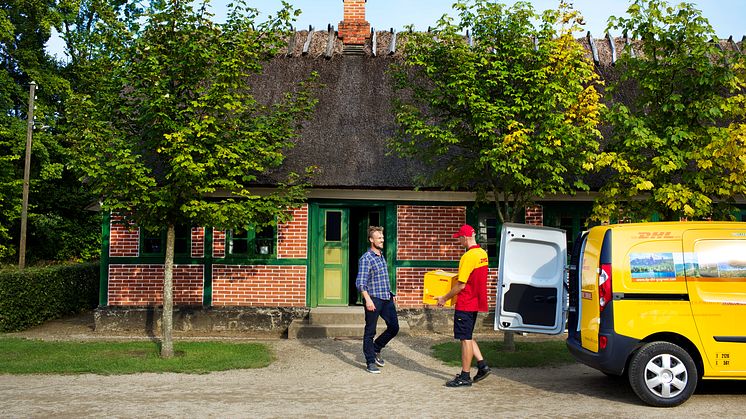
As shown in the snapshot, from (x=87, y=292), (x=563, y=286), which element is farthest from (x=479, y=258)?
(x=87, y=292)

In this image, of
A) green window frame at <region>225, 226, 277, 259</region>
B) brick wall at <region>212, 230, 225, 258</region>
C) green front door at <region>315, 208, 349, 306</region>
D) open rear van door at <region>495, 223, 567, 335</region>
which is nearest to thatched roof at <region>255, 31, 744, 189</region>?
green front door at <region>315, 208, 349, 306</region>

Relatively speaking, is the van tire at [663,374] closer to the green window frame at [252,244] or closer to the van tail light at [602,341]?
the van tail light at [602,341]

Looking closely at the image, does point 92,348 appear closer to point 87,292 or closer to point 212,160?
point 212,160

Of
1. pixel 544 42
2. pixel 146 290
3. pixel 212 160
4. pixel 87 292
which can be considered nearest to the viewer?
pixel 212 160

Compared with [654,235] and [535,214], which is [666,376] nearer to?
[654,235]

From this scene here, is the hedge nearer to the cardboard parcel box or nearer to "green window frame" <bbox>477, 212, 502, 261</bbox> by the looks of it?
the cardboard parcel box

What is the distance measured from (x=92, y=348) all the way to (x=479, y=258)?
6.63 meters

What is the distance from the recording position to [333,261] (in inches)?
551

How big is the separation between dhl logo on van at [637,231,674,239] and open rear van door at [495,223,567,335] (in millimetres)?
1152

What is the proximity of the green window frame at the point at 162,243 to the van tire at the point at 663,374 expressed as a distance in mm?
9408

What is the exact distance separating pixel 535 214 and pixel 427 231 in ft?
7.59

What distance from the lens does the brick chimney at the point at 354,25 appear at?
54.7ft

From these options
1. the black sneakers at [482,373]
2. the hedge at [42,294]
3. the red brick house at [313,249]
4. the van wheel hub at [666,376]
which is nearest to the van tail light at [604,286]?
the van wheel hub at [666,376]

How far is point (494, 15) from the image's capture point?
416 inches
